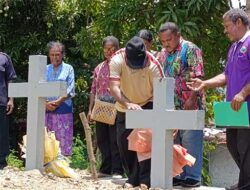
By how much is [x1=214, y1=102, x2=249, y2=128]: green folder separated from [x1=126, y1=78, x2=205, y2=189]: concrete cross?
133mm

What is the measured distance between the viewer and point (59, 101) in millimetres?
7504

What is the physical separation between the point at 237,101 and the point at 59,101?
270 cm

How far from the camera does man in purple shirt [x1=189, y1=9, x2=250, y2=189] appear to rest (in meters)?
5.43

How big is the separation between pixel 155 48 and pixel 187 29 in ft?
1.93

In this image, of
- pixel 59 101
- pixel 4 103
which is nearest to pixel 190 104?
pixel 59 101

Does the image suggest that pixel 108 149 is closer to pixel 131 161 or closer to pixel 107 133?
pixel 107 133

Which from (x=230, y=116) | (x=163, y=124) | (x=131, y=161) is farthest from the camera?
(x=131, y=161)

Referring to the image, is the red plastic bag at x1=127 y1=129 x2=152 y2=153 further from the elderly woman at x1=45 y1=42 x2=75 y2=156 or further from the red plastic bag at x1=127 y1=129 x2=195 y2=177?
the elderly woman at x1=45 y1=42 x2=75 y2=156

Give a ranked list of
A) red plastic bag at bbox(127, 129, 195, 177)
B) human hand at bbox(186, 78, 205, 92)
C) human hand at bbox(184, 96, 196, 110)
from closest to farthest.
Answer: human hand at bbox(186, 78, 205, 92) → red plastic bag at bbox(127, 129, 195, 177) → human hand at bbox(184, 96, 196, 110)

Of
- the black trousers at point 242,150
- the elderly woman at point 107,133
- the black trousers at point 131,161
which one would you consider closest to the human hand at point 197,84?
the black trousers at point 242,150

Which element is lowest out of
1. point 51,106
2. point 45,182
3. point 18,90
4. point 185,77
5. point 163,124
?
point 45,182

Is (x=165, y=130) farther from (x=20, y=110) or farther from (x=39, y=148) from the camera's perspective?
(x=20, y=110)

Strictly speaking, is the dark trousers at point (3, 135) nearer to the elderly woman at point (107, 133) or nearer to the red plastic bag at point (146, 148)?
the elderly woman at point (107, 133)

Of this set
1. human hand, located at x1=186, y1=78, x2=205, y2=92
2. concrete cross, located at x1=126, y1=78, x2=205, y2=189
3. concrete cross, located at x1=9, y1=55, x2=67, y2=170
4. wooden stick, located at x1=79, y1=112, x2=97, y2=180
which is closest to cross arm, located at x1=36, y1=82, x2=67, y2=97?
concrete cross, located at x1=9, y1=55, x2=67, y2=170
